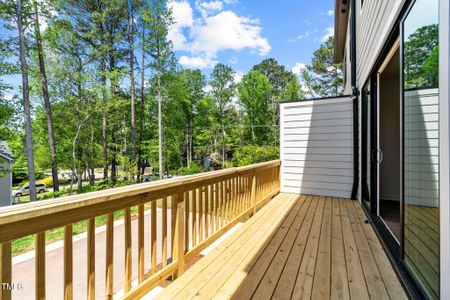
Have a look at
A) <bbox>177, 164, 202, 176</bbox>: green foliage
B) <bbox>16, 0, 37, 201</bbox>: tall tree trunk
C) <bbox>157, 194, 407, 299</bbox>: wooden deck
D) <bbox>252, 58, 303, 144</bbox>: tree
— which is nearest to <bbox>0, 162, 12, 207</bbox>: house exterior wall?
<bbox>16, 0, 37, 201</bbox>: tall tree trunk

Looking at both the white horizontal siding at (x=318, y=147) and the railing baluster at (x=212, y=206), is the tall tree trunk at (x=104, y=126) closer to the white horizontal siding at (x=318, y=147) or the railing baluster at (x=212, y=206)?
the white horizontal siding at (x=318, y=147)

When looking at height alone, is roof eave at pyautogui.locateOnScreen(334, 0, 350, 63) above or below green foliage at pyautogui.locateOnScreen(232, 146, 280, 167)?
above

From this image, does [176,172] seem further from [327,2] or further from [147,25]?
[327,2]

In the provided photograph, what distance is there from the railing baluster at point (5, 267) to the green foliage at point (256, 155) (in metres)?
17.3

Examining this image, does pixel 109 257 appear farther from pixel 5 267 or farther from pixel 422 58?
pixel 422 58

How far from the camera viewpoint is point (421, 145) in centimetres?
144

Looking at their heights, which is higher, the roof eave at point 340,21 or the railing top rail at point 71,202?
the roof eave at point 340,21

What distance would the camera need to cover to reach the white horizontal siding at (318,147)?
483 cm

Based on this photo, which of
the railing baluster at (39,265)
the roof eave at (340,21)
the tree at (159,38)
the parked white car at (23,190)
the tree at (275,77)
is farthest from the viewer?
the tree at (275,77)

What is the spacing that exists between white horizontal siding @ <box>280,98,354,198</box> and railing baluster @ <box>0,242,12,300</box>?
507 cm

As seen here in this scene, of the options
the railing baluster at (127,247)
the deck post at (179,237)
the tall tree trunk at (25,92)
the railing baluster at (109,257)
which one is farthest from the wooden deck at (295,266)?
the tall tree trunk at (25,92)

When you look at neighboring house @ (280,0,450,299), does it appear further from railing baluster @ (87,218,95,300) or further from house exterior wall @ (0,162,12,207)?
house exterior wall @ (0,162,12,207)

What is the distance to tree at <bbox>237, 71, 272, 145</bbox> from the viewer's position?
20.3 metres

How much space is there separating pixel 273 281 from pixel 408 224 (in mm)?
1112
